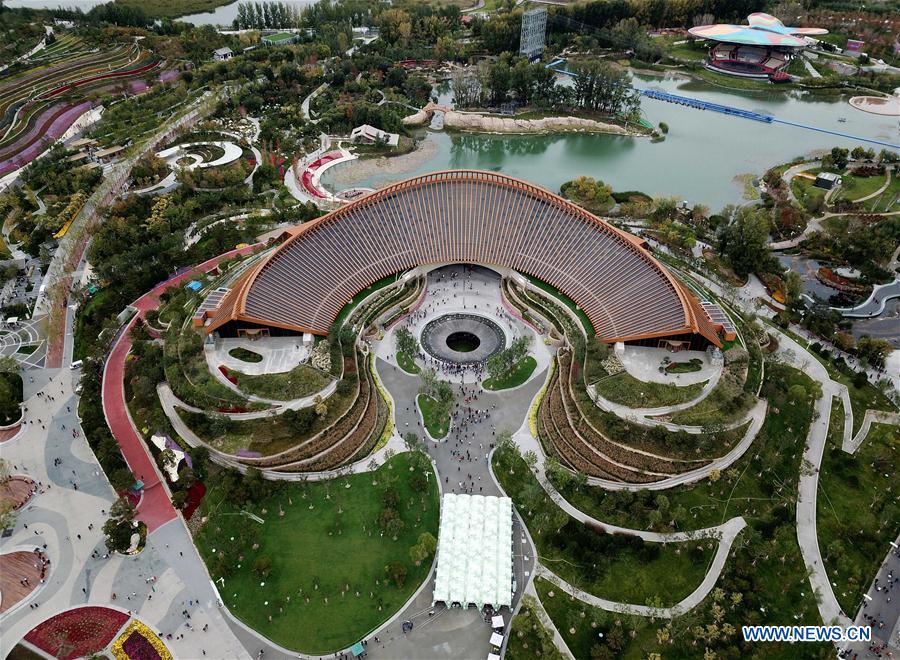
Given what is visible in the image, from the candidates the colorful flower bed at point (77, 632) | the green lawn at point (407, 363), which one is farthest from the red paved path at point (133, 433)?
the green lawn at point (407, 363)

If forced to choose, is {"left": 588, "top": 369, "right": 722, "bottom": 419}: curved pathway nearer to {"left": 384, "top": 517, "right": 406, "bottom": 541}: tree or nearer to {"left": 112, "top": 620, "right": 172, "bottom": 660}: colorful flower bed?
{"left": 384, "top": 517, "right": 406, "bottom": 541}: tree

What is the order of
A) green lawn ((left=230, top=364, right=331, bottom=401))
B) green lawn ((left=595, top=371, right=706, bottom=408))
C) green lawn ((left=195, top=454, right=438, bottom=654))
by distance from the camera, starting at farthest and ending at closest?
green lawn ((left=230, top=364, right=331, bottom=401)) < green lawn ((left=595, top=371, right=706, bottom=408)) < green lawn ((left=195, top=454, right=438, bottom=654))

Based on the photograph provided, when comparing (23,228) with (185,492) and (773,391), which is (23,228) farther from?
(773,391)

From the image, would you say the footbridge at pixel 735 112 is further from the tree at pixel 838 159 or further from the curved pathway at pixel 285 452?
the curved pathway at pixel 285 452

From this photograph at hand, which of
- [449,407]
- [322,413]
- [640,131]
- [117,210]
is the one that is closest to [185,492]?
[322,413]

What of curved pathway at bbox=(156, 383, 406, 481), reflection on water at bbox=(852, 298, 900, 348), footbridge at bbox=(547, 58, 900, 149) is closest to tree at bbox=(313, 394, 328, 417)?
curved pathway at bbox=(156, 383, 406, 481)

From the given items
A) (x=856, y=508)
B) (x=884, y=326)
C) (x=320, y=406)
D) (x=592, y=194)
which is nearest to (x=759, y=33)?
(x=592, y=194)

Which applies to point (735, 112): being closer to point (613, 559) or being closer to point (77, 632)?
point (613, 559)
